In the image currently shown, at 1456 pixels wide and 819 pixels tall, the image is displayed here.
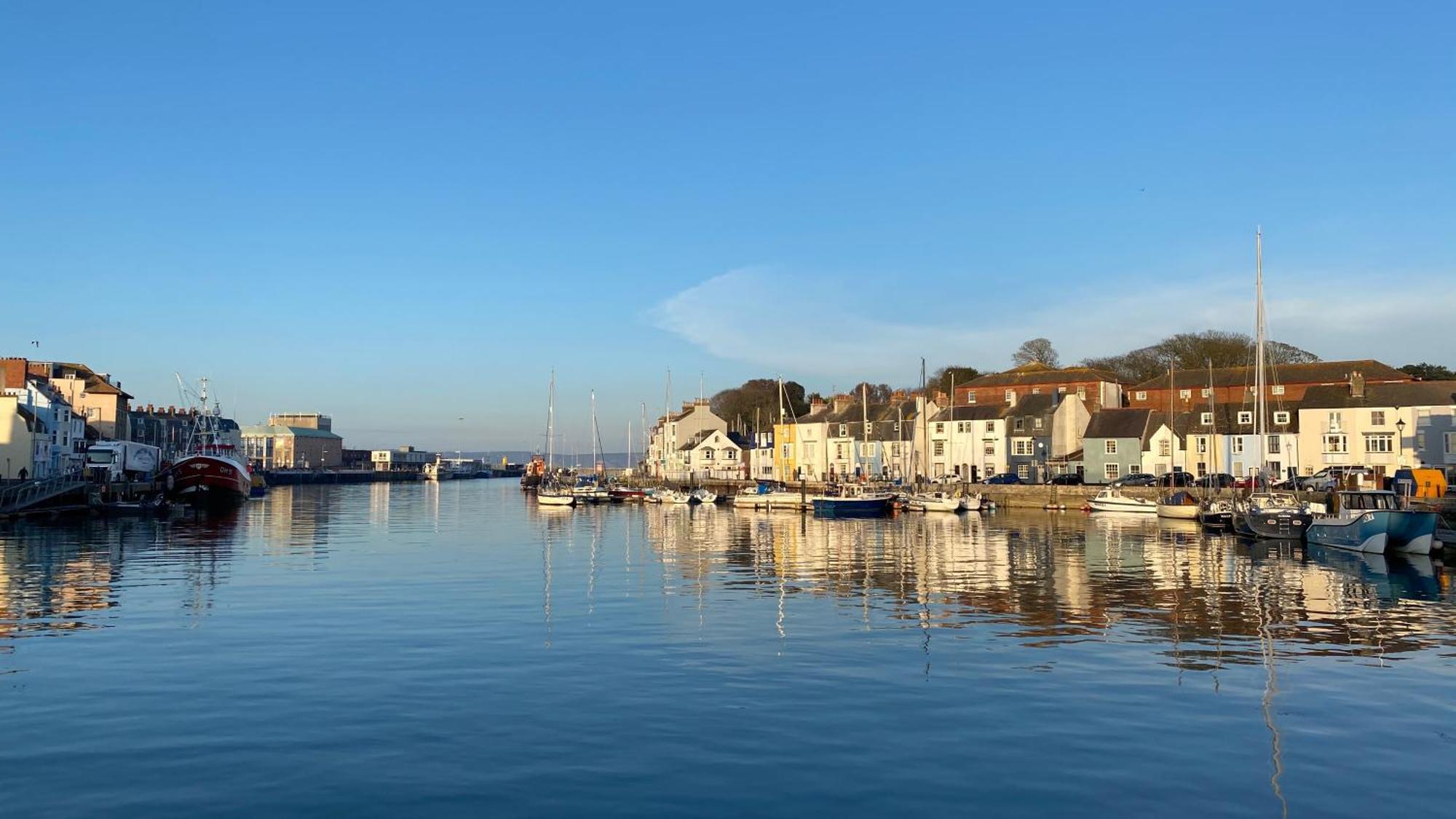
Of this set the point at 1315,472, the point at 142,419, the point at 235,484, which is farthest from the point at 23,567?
the point at 142,419

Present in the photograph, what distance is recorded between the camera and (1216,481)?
77.2 metres

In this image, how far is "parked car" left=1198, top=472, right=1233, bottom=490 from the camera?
7360 centimetres

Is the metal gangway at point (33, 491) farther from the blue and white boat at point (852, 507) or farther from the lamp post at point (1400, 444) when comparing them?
the lamp post at point (1400, 444)

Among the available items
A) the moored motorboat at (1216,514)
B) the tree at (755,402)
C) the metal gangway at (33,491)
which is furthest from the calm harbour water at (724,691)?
the tree at (755,402)

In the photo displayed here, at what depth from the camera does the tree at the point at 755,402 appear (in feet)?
502

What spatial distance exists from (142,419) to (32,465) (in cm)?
7807

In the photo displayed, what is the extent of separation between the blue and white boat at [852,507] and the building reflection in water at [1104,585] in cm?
1598

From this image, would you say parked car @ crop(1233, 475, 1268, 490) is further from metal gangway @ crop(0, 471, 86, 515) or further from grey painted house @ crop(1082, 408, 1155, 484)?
metal gangway @ crop(0, 471, 86, 515)

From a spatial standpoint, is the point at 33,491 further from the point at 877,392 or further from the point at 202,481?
the point at 877,392

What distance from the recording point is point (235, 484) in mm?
88438

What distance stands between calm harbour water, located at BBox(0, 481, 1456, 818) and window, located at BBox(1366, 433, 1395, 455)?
152ft

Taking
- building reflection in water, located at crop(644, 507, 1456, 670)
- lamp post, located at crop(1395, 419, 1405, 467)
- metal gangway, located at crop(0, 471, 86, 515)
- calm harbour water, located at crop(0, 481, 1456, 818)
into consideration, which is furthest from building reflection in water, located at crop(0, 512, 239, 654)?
lamp post, located at crop(1395, 419, 1405, 467)

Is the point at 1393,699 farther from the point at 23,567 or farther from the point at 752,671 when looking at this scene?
the point at 23,567

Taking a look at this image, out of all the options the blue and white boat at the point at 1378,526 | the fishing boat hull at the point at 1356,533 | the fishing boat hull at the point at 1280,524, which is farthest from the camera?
Result: the fishing boat hull at the point at 1280,524
